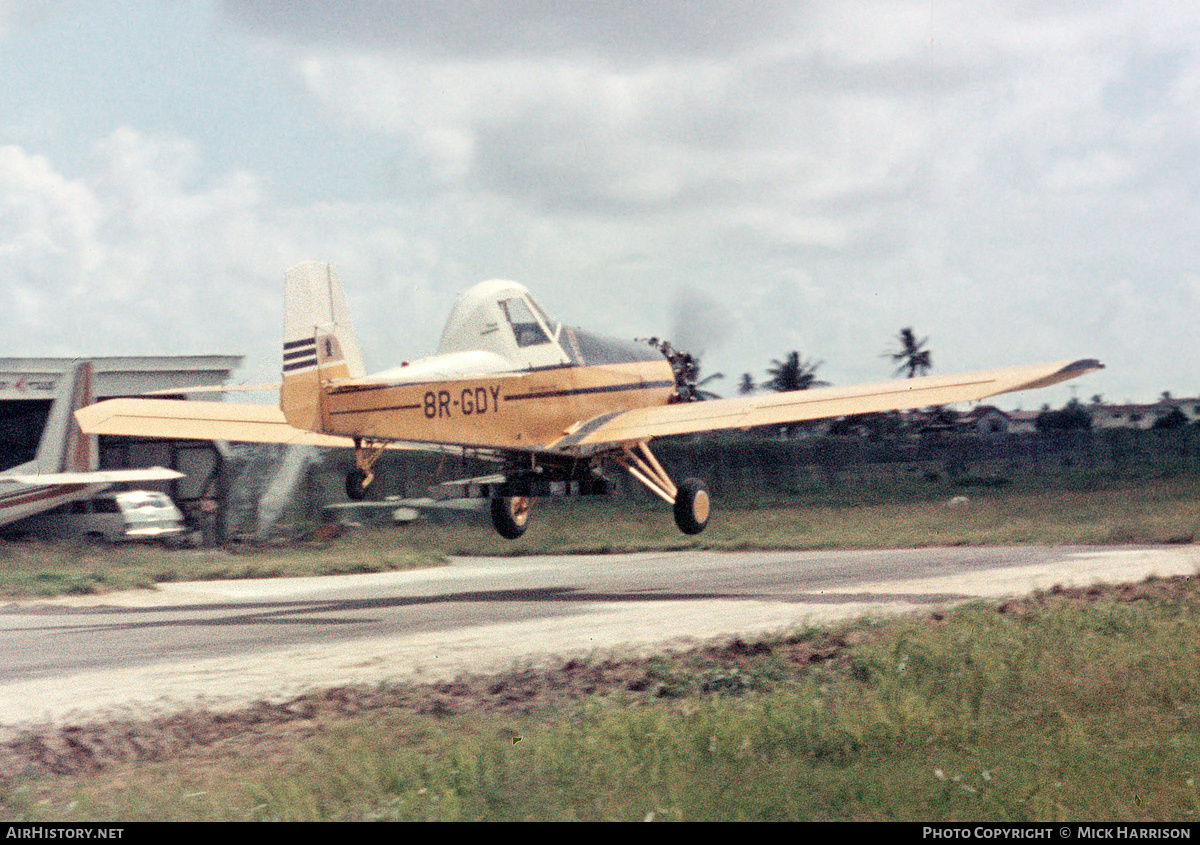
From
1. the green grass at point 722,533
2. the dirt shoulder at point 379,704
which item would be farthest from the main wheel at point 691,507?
the green grass at point 722,533

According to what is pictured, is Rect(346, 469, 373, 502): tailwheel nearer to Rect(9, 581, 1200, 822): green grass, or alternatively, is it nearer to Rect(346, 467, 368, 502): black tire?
Rect(346, 467, 368, 502): black tire

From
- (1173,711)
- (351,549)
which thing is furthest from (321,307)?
(351,549)

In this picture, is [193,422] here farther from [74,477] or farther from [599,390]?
[74,477]

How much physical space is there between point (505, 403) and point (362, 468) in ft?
8.47

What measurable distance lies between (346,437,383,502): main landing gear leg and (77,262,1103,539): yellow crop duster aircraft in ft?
0.10

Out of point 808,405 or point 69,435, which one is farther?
point 69,435

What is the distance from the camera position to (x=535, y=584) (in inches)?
894

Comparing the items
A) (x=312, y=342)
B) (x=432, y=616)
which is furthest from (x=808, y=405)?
(x=312, y=342)

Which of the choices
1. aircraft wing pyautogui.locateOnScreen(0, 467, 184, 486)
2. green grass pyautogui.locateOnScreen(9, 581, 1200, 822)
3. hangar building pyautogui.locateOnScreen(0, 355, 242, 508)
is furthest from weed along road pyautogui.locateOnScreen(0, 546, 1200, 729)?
hangar building pyautogui.locateOnScreen(0, 355, 242, 508)

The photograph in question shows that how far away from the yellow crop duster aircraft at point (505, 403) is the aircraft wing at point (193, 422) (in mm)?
26

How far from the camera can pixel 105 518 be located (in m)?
38.3

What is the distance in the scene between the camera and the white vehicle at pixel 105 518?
1455 inches

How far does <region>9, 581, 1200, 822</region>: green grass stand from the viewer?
22.4 ft

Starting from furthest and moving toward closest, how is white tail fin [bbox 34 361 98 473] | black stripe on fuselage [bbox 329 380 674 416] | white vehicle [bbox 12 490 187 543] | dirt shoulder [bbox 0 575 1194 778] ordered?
1. white vehicle [bbox 12 490 187 543]
2. white tail fin [bbox 34 361 98 473]
3. black stripe on fuselage [bbox 329 380 674 416]
4. dirt shoulder [bbox 0 575 1194 778]
